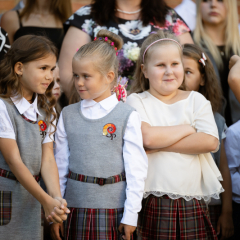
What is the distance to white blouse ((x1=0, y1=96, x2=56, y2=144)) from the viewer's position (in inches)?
65.4

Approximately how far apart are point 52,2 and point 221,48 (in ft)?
4.77

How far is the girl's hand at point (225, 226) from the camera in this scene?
2.18 meters

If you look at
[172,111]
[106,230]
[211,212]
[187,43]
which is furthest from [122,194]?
[187,43]

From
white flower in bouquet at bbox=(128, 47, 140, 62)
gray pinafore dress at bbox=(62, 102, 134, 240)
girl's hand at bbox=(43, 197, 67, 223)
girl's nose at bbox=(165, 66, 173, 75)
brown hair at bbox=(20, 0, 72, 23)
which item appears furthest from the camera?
brown hair at bbox=(20, 0, 72, 23)

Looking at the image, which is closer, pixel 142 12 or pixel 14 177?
pixel 14 177

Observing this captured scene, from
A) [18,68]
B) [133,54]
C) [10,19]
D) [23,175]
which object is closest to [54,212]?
[23,175]

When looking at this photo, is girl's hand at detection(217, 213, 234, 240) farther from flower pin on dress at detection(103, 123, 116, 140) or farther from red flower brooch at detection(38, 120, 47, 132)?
red flower brooch at detection(38, 120, 47, 132)

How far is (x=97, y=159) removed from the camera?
5.89 ft

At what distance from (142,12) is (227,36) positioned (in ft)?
2.64

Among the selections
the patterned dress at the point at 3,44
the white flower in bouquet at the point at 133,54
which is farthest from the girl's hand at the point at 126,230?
the patterned dress at the point at 3,44

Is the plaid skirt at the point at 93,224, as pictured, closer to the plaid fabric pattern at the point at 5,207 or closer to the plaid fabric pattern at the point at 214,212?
the plaid fabric pattern at the point at 5,207

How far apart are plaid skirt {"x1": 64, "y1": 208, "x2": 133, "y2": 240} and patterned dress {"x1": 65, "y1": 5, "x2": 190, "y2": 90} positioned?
3.12 feet

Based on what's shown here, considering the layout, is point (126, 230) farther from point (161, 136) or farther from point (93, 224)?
point (161, 136)

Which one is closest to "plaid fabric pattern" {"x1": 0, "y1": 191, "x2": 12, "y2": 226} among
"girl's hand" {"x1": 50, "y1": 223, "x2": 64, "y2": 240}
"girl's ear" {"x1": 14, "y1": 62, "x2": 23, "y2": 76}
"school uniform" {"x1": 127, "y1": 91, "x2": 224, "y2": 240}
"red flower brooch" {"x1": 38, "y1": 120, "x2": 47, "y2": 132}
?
"girl's hand" {"x1": 50, "y1": 223, "x2": 64, "y2": 240}
